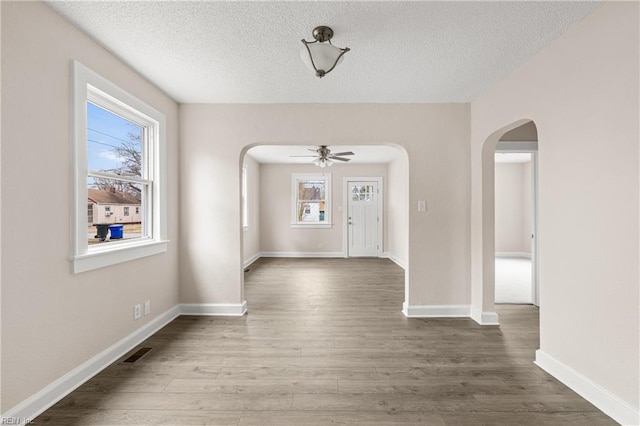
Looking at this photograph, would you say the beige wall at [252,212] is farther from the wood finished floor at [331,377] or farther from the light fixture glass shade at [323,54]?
the light fixture glass shade at [323,54]

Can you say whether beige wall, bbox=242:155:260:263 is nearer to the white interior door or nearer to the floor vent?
the white interior door

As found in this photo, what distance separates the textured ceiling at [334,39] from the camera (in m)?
1.83

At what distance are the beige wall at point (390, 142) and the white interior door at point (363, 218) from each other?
4262mm

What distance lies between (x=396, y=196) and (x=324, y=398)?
5457 millimetres

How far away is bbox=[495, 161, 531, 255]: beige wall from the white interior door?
350 centimetres

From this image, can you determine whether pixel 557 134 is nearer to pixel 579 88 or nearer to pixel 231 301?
pixel 579 88

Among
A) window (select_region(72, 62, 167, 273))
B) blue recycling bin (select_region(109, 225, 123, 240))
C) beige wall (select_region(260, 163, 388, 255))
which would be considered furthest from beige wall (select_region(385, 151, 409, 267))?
blue recycling bin (select_region(109, 225, 123, 240))

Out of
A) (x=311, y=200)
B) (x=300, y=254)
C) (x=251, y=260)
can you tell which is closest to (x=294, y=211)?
(x=311, y=200)

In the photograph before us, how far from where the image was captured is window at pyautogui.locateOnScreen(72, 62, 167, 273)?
2057mm

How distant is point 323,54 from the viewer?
200 centimetres

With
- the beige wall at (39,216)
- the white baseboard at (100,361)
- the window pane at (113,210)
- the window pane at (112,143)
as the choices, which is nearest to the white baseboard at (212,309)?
the white baseboard at (100,361)

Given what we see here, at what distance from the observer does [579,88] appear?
197 centimetres

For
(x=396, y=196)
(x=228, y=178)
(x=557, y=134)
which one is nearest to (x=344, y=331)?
(x=228, y=178)

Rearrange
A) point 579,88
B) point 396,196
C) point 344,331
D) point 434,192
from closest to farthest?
point 579,88 < point 344,331 < point 434,192 < point 396,196
